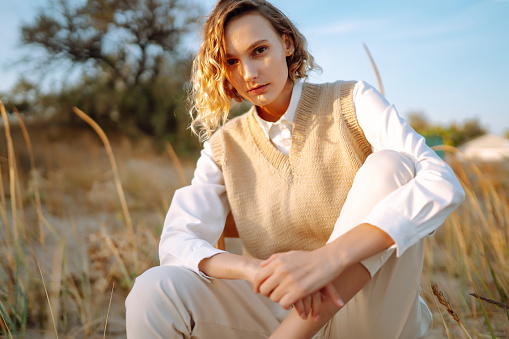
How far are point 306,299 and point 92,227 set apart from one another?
11.4ft

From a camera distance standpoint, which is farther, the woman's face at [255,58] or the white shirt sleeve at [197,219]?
the woman's face at [255,58]

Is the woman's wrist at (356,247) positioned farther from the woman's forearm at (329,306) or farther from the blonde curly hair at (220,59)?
the blonde curly hair at (220,59)

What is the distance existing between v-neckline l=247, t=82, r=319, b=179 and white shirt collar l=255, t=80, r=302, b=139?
14 millimetres

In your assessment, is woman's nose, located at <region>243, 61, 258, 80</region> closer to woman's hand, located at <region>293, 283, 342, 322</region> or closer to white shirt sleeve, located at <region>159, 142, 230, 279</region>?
white shirt sleeve, located at <region>159, 142, 230, 279</region>

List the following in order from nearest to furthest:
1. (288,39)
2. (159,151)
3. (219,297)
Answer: (219,297) → (288,39) → (159,151)

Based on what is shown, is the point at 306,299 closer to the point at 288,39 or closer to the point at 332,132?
the point at 332,132

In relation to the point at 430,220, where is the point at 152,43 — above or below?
above

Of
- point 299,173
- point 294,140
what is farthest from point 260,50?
point 299,173

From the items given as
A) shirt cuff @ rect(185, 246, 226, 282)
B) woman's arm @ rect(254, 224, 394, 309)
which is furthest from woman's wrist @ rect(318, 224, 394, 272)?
shirt cuff @ rect(185, 246, 226, 282)

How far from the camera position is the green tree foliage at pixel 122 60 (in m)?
7.46

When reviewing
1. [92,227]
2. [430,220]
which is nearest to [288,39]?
[430,220]

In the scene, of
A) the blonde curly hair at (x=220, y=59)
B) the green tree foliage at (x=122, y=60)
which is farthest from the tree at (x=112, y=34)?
the blonde curly hair at (x=220, y=59)

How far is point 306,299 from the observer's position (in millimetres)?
933

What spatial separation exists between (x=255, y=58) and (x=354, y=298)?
77 cm
